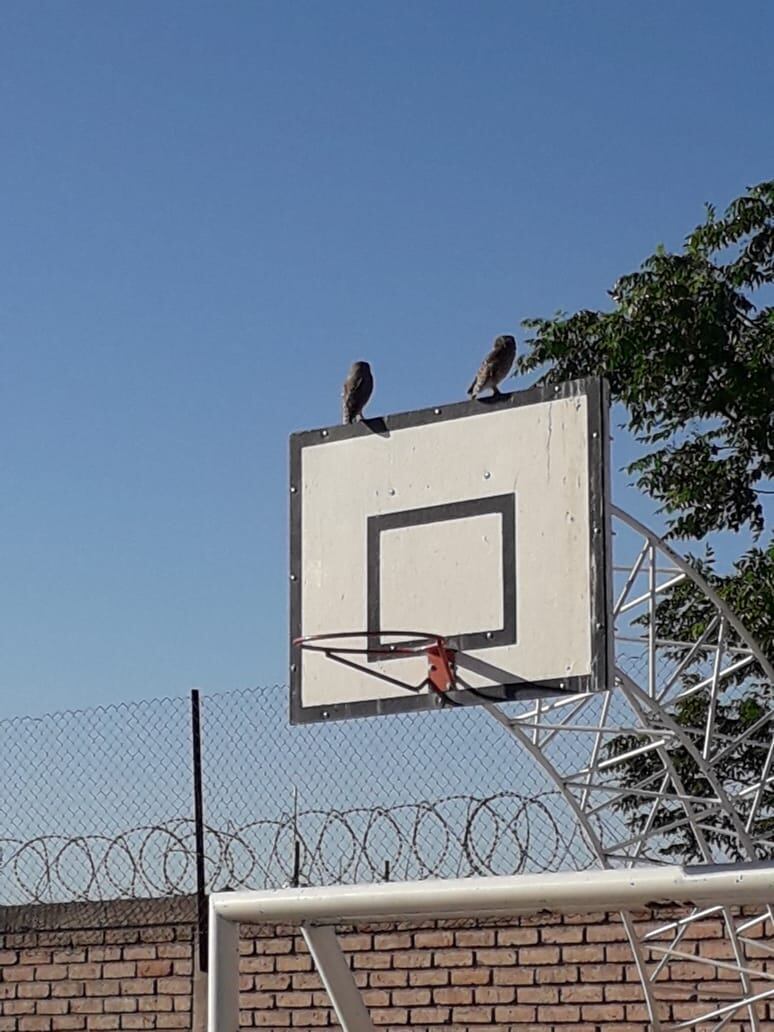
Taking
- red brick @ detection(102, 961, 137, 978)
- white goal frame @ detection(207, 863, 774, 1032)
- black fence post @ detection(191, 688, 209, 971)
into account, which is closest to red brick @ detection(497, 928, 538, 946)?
black fence post @ detection(191, 688, 209, 971)

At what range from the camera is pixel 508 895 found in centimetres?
612

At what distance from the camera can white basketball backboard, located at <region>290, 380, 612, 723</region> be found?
24.1ft

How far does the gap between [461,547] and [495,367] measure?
2.87ft

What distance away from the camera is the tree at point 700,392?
1315cm

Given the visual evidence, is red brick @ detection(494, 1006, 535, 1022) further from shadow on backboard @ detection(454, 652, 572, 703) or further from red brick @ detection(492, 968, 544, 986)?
shadow on backboard @ detection(454, 652, 572, 703)

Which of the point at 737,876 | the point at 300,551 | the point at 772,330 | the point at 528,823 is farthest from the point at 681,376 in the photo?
the point at 737,876

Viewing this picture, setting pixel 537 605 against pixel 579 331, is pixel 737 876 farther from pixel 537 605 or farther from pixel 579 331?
pixel 579 331

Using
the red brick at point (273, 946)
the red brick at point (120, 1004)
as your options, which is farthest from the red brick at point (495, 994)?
the red brick at point (120, 1004)

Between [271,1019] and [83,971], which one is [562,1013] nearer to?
[271,1019]

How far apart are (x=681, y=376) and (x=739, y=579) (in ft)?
4.83

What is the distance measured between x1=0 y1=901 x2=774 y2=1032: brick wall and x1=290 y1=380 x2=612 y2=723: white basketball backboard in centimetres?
284

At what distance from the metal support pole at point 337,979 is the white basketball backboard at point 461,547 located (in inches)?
49.9

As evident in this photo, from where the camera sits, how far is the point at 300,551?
326 inches

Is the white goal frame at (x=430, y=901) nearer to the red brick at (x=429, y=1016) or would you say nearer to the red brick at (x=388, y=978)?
the red brick at (x=429, y=1016)
